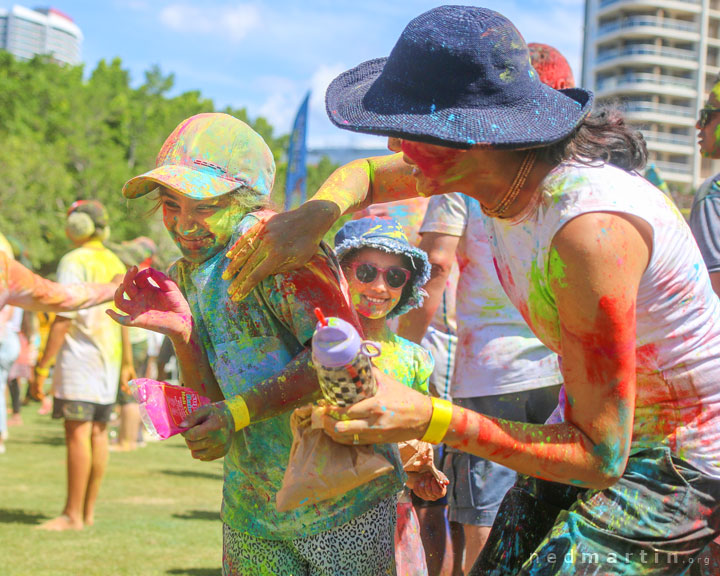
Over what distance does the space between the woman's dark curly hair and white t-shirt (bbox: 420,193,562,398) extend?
1765 mm

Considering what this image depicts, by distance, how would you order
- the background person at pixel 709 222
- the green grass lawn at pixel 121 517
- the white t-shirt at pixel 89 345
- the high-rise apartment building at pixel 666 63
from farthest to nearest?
the high-rise apartment building at pixel 666 63
the white t-shirt at pixel 89 345
the green grass lawn at pixel 121 517
the background person at pixel 709 222

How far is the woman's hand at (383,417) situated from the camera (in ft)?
6.08

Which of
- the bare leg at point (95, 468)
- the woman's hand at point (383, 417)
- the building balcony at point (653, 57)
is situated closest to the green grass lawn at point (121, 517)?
the bare leg at point (95, 468)

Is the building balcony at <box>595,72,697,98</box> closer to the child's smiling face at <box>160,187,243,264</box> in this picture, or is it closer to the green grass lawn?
the green grass lawn

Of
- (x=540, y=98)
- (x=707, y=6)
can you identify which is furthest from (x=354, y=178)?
(x=707, y=6)

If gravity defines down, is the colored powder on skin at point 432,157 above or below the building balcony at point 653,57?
below

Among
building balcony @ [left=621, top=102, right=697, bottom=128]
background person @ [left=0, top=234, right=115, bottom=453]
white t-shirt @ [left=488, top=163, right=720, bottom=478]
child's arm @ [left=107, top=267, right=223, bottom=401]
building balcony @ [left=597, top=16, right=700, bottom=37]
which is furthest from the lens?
building balcony @ [left=597, top=16, right=700, bottom=37]

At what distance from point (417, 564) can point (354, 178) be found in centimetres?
135

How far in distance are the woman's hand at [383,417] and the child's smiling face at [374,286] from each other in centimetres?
179

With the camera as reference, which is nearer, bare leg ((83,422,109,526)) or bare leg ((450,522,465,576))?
bare leg ((450,522,465,576))

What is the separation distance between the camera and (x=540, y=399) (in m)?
3.94

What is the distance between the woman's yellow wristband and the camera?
1904 mm

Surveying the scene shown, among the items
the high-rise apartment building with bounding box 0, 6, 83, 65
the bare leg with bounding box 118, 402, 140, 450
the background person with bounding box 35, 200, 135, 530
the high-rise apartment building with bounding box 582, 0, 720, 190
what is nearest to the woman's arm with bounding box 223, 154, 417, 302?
Result: the background person with bounding box 35, 200, 135, 530

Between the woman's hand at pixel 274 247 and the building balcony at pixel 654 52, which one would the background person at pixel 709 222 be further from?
the building balcony at pixel 654 52
